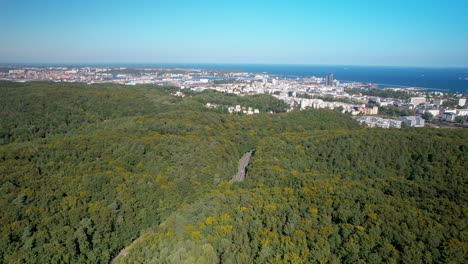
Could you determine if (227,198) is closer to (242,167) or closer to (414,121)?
(242,167)

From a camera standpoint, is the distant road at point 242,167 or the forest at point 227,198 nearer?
the forest at point 227,198

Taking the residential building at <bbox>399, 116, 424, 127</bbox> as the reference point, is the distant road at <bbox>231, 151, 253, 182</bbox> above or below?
below

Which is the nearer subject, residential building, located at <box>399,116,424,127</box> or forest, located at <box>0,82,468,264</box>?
forest, located at <box>0,82,468,264</box>

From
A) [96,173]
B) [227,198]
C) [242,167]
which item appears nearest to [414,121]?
[242,167]

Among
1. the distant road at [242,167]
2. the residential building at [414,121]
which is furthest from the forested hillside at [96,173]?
the residential building at [414,121]

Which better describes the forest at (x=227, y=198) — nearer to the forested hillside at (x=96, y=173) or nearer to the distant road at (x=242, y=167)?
the forested hillside at (x=96, y=173)

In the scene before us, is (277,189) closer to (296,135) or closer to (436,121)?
(296,135)

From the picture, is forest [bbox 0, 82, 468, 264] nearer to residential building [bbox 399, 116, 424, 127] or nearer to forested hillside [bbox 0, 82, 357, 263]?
forested hillside [bbox 0, 82, 357, 263]

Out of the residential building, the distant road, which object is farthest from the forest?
the residential building
